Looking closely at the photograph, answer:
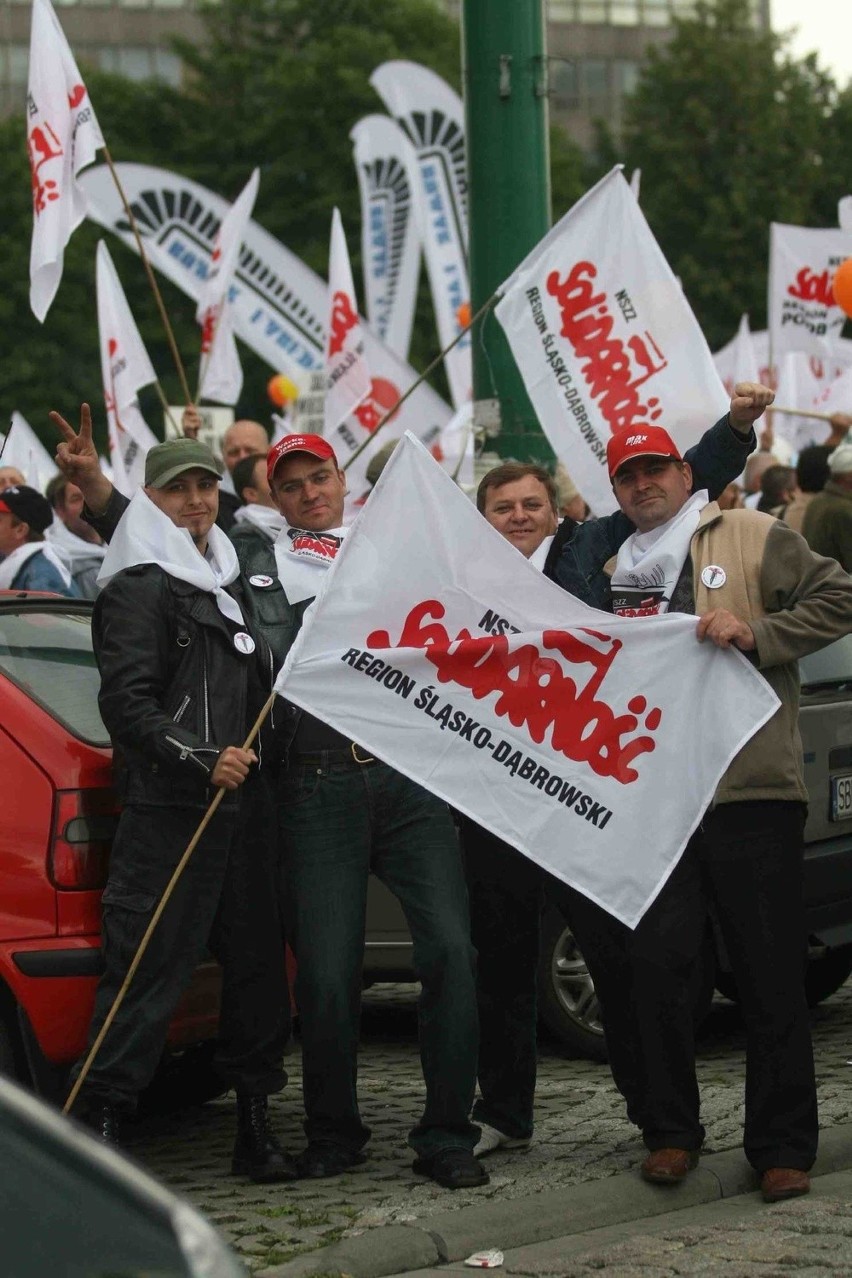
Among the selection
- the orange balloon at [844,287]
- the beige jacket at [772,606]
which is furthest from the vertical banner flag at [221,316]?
the beige jacket at [772,606]

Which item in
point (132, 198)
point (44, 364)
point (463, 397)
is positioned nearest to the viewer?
point (132, 198)

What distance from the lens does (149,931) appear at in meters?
5.50

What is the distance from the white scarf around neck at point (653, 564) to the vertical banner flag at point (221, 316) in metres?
8.18

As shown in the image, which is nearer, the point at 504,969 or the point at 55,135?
the point at 504,969

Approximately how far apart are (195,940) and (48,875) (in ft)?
1.35

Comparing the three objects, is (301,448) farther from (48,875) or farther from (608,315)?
(608,315)

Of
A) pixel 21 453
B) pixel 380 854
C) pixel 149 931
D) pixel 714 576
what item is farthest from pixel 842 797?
pixel 21 453

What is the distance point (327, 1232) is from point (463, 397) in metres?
13.3

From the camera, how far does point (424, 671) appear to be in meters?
5.82

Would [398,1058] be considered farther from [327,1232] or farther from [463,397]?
[463,397]

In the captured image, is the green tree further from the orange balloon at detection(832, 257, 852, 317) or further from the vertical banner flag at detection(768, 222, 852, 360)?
the orange balloon at detection(832, 257, 852, 317)

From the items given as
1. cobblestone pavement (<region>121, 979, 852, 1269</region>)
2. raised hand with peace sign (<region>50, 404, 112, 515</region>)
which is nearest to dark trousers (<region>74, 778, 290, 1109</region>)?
cobblestone pavement (<region>121, 979, 852, 1269</region>)

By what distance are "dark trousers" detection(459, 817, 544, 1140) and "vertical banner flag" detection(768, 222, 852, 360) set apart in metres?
11.4

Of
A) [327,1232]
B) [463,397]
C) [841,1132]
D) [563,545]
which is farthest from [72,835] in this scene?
[463,397]
